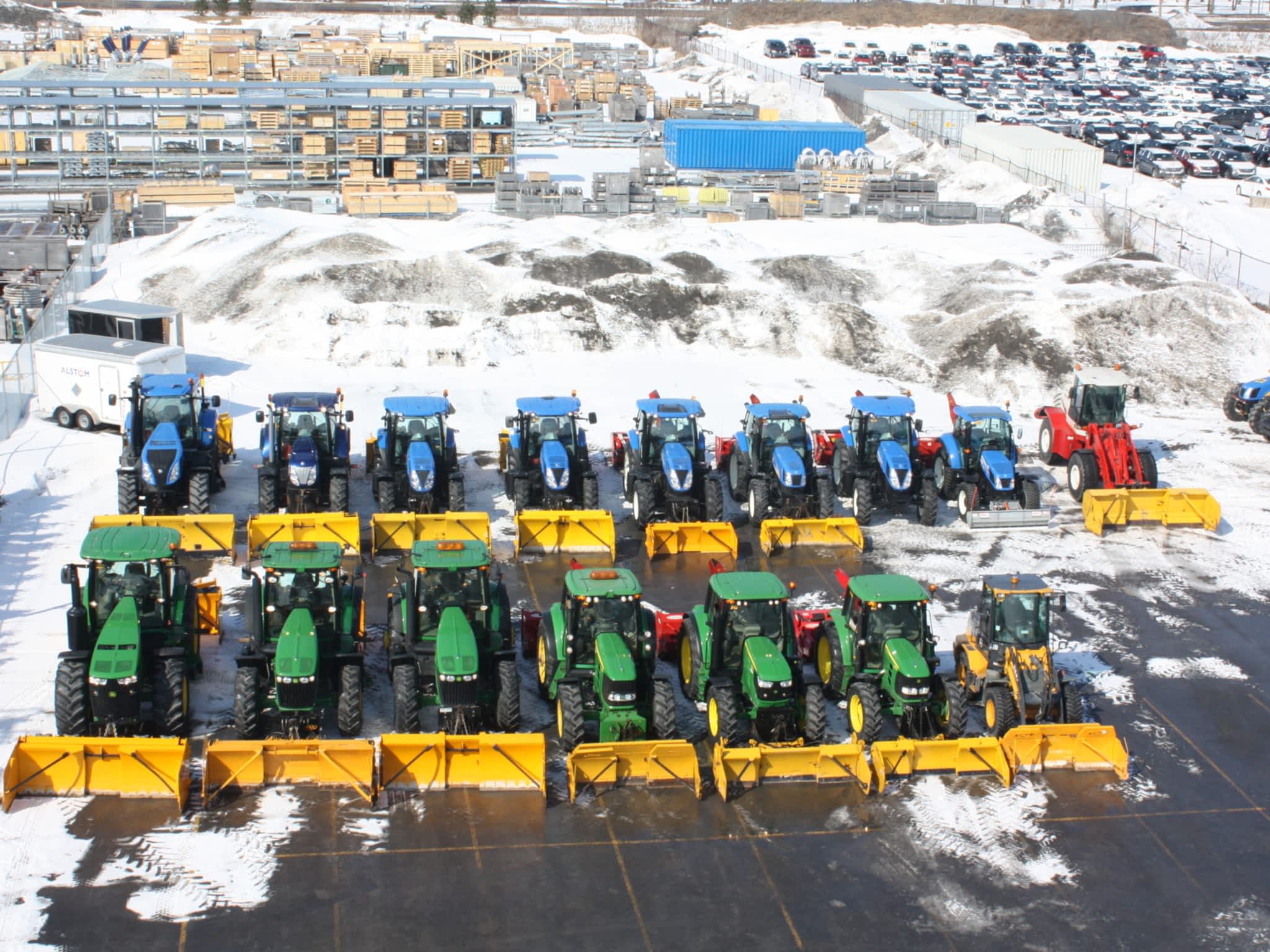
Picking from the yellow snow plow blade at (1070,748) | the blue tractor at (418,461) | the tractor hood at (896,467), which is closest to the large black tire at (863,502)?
the tractor hood at (896,467)

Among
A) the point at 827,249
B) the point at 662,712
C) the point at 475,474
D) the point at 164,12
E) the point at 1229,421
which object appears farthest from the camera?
the point at 164,12

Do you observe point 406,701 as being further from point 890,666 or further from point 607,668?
point 890,666

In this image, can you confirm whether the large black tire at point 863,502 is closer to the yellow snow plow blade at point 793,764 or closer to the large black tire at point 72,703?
the yellow snow plow blade at point 793,764

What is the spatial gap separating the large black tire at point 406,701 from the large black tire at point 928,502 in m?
11.1

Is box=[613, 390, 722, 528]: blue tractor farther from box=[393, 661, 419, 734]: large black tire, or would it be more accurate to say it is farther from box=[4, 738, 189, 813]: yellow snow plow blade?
box=[4, 738, 189, 813]: yellow snow plow blade

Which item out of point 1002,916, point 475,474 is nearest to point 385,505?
point 475,474

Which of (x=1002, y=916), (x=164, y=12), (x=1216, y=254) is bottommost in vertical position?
(x=1002, y=916)

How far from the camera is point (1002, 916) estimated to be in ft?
45.0

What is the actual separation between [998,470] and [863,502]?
95.6 inches

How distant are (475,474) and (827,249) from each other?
67.4ft

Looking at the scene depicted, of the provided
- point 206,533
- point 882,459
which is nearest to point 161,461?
point 206,533

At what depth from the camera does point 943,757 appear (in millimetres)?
16078

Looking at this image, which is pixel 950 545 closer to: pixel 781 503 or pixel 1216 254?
pixel 781 503

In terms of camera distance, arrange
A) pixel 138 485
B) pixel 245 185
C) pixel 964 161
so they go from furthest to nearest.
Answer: pixel 964 161
pixel 245 185
pixel 138 485
